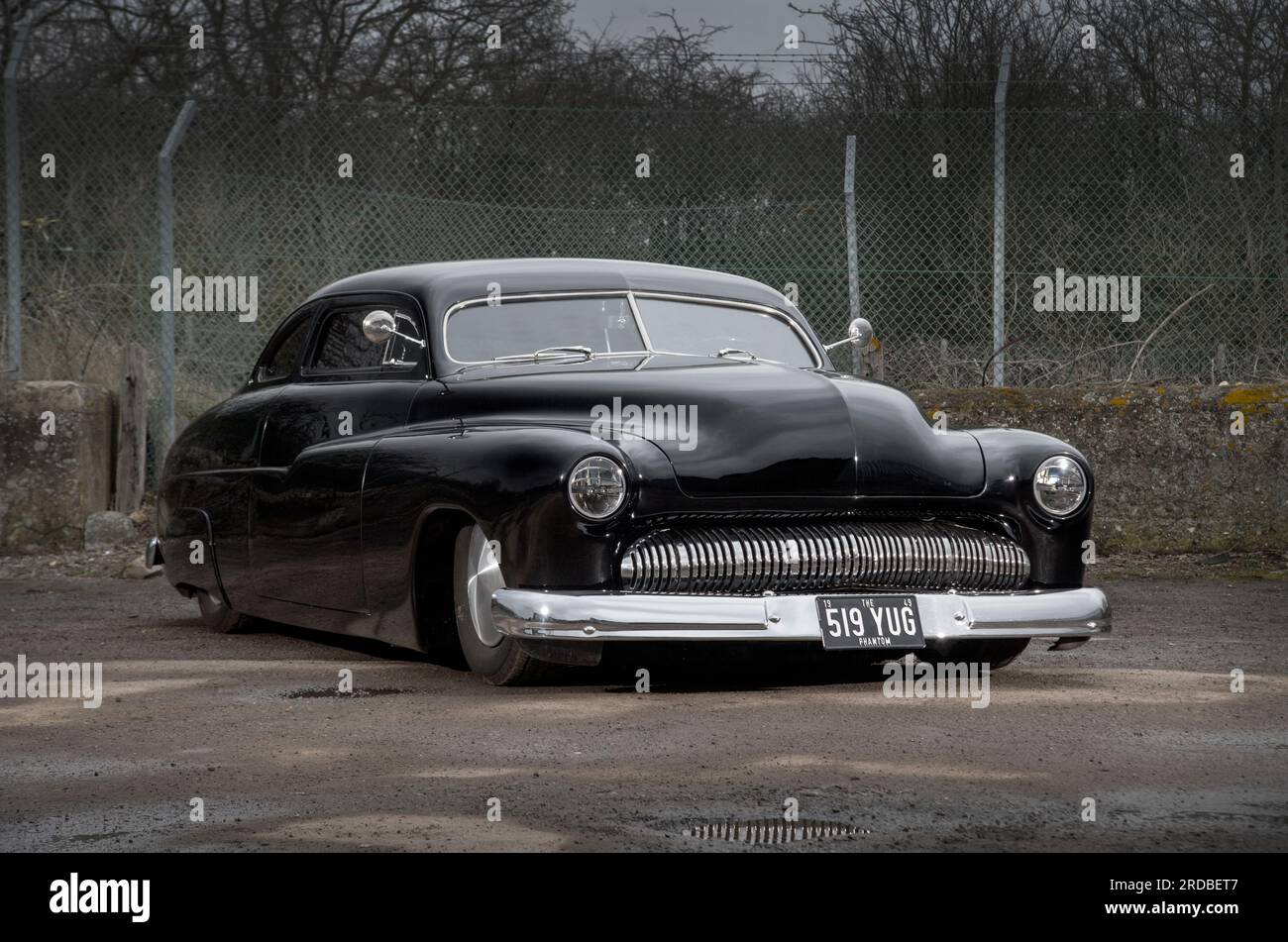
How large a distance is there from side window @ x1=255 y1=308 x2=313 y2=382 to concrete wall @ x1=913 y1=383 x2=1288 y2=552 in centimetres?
444

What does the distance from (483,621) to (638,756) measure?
152 cm

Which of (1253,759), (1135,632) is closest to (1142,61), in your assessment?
(1135,632)

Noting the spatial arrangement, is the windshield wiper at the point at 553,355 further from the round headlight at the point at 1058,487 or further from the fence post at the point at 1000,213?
the fence post at the point at 1000,213

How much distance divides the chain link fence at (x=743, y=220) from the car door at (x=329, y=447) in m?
4.59

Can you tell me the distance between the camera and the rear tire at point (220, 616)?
320 inches

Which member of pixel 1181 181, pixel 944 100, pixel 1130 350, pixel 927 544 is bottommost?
pixel 927 544

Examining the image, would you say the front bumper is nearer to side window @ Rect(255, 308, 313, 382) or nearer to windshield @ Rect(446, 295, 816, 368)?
windshield @ Rect(446, 295, 816, 368)

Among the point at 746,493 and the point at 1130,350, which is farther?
the point at 1130,350

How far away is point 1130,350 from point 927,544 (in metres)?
6.68

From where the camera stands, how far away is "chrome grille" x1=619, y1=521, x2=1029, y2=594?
18.7 feet

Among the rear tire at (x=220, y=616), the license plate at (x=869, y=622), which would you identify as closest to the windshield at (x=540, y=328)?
the license plate at (x=869, y=622)
